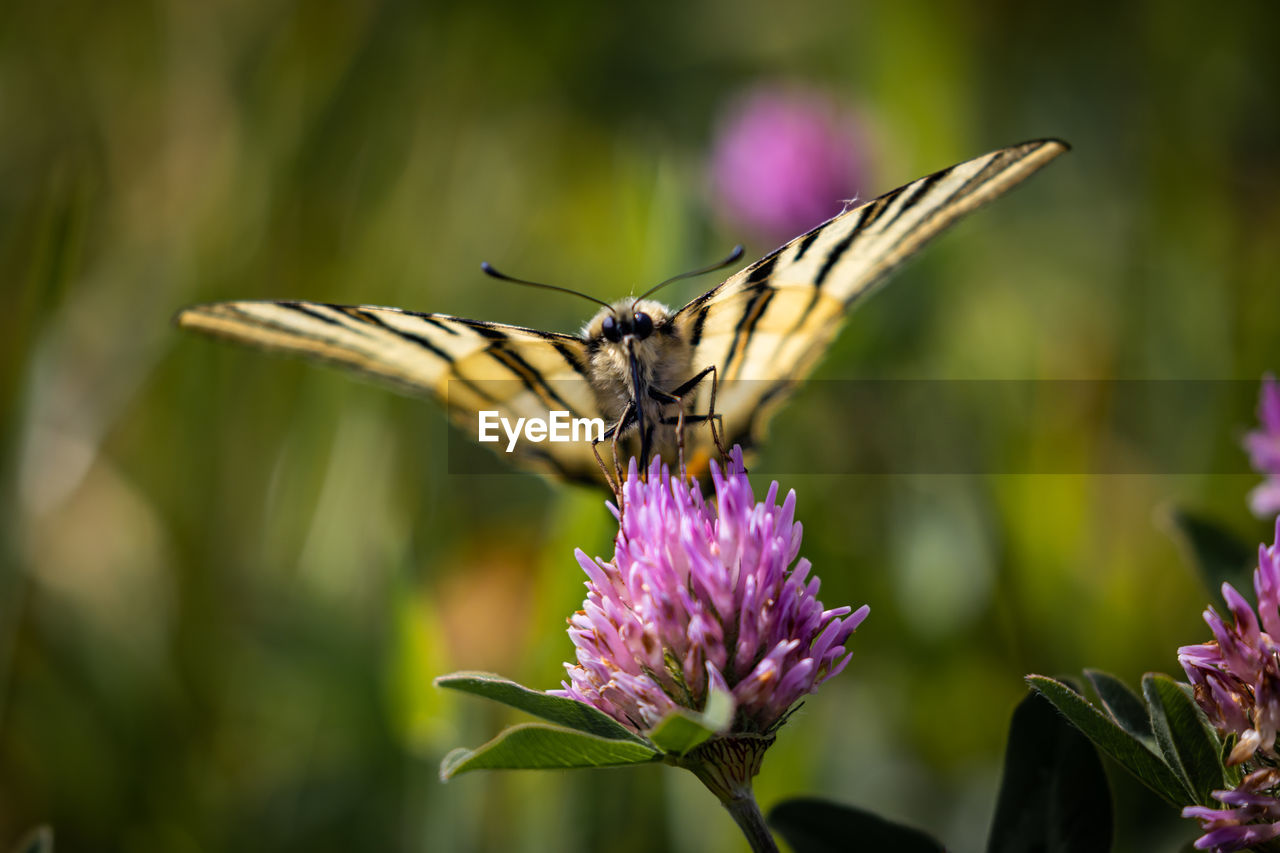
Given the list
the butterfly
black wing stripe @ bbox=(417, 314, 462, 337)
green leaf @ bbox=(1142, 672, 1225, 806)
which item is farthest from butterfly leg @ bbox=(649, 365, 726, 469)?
green leaf @ bbox=(1142, 672, 1225, 806)

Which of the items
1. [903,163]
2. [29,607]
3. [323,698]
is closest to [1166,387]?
[903,163]

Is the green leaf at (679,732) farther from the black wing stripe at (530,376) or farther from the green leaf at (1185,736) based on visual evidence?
the black wing stripe at (530,376)

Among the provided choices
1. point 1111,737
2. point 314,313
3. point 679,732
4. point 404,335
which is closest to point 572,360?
point 404,335

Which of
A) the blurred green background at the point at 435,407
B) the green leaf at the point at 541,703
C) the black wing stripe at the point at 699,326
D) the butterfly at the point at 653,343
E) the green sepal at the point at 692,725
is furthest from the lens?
the blurred green background at the point at 435,407

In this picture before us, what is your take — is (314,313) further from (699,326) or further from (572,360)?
(699,326)

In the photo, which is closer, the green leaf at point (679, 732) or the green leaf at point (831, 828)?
the green leaf at point (679, 732)

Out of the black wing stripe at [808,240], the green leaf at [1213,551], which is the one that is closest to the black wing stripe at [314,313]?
the black wing stripe at [808,240]
